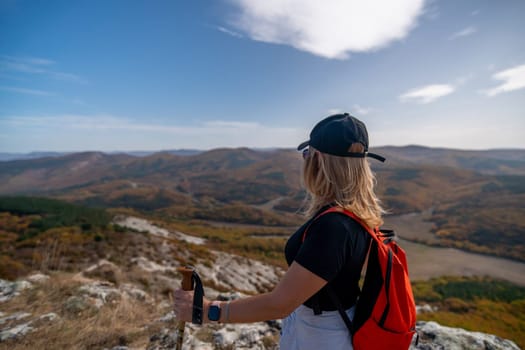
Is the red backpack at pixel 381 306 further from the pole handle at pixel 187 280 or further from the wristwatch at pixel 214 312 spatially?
the pole handle at pixel 187 280

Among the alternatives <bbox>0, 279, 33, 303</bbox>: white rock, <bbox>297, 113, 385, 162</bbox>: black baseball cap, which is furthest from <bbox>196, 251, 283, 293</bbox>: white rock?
<bbox>297, 113, 385, 162</bbox>: black baseball cap

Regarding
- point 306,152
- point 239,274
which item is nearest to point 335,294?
point 306,152

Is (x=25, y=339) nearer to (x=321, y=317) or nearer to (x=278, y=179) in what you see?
(x=321, y=317)

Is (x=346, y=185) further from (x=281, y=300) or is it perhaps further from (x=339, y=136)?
(x=281, y=300)

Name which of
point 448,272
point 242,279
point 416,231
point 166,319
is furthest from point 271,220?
point 166,319

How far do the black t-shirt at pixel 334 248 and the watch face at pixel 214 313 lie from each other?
0.66 metres

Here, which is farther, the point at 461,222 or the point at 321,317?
the point at 461,222

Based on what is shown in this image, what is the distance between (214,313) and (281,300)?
549mm

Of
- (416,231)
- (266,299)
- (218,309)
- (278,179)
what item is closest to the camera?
(266,299)

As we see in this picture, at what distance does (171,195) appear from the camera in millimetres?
128125

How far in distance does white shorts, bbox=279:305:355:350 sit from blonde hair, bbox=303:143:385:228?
2.36 ft

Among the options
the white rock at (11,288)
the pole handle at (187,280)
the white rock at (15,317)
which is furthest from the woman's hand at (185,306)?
the white rock at (11,288)

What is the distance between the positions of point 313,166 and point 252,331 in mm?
4755

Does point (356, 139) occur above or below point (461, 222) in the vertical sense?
above
